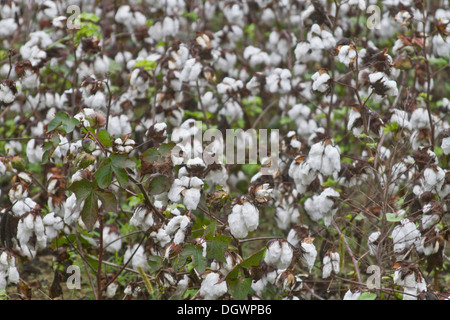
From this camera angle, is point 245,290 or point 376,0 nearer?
point 245,290

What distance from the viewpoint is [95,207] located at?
6.50ft

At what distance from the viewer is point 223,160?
2.47 meters

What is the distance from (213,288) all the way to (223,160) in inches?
29.0

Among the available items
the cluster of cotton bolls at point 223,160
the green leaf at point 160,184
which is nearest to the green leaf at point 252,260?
the cluster of cotton bolls at point 223,160

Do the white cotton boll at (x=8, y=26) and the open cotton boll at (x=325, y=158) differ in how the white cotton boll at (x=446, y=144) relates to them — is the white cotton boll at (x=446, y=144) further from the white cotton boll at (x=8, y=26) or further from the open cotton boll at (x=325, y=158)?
the white cotton boll at (x=8, y=26)

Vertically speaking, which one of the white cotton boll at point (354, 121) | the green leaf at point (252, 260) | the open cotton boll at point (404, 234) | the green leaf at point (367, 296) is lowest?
the green leaf at point (367, 296)

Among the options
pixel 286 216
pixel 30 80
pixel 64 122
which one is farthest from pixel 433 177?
pixel 30 80

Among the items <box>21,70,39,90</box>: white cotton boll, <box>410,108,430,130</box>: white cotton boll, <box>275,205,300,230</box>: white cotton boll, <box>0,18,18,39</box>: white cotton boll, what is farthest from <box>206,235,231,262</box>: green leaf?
<box>0,18,18,39</box>: white cotton boll

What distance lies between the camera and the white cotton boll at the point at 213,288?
1870 millimetres

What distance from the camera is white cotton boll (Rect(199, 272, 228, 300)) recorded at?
1.87m

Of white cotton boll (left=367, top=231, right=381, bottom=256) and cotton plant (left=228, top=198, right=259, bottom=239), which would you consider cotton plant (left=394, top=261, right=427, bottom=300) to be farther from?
cotton plant (left=228, top=198, right=259, bottom=239)
